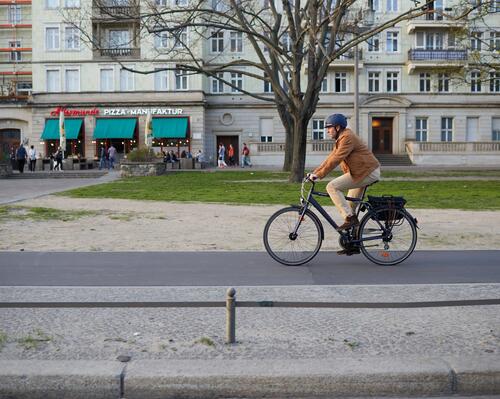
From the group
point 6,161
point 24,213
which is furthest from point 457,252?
point 6,161

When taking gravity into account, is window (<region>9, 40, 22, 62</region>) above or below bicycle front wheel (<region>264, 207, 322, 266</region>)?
above

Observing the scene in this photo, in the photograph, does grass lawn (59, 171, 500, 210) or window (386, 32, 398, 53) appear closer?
grass lawn (59, 171, 500, 210)

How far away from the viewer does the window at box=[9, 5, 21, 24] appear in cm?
5838

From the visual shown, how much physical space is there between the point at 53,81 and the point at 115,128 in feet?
22.1

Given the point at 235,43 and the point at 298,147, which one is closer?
the point at 298,147

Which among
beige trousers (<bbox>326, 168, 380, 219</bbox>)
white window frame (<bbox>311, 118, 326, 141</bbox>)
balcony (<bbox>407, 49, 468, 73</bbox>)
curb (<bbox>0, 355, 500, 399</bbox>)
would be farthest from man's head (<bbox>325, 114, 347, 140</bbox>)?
balcony (<bbox>407, 49, 468, 73</bbox>)

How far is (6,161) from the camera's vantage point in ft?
122

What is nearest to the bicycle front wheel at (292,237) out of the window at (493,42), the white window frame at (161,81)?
the window at (493,42)

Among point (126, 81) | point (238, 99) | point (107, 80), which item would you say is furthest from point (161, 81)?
point (238, 99)

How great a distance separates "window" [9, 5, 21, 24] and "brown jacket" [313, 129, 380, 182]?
5738 centimetres

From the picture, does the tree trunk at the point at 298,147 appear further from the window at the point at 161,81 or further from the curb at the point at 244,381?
the window at the point at 161,81

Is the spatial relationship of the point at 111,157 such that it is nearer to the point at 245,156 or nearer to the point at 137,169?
the point at 245,156

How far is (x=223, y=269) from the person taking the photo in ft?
26.1

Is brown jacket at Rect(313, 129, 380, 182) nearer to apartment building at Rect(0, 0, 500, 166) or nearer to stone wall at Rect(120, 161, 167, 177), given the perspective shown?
stone wall at Rect(120, 161, 167, 177)
